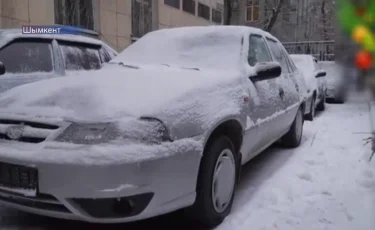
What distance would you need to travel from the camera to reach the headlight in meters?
2.08

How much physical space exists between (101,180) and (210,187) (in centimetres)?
80

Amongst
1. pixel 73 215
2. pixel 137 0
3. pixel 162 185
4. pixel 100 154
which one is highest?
pixel 137 0

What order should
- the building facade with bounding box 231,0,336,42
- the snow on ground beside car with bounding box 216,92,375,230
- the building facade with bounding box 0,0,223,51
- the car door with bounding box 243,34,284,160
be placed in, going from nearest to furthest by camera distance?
the snow on ground beside car with bounding box 216,92,375,230, the car door with bounding box 243,34,284,160, the building facade with bounding box 0,0,223,51, the building facade with bounding box 231,0,336,42

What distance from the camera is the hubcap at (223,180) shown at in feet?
8.55

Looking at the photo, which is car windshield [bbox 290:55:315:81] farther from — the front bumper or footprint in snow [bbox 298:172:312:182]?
the front bumper

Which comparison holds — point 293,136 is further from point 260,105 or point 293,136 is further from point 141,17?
point 141,17

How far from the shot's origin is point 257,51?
3.94 metres

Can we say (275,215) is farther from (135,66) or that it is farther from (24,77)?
(24,77)

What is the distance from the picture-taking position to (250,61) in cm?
364

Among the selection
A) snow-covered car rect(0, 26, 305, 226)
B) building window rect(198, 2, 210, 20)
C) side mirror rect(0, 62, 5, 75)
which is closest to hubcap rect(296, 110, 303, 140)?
snow-covered car rect(0, 26, 305, 226)

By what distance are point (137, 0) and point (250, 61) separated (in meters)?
10.8

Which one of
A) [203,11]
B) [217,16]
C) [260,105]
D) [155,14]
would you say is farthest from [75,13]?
[217,16]

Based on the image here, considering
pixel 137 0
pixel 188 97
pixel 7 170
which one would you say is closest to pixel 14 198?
pixel 7 170

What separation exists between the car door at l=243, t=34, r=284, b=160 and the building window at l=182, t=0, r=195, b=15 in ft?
42.6
